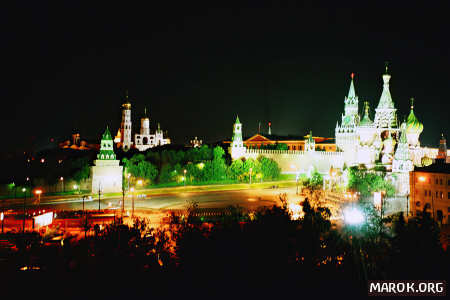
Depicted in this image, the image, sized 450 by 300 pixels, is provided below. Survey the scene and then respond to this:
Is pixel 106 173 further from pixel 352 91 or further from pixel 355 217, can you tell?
pixel 352 91

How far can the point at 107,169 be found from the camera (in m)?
41.8

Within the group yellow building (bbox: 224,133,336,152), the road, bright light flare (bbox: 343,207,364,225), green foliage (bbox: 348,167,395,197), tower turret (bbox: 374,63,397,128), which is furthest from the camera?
yellow building (bbox: 224,133,336,152)

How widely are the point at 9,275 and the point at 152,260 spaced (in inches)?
196

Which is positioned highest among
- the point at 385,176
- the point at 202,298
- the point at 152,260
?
the point at 385,176

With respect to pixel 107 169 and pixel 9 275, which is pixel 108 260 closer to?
pixel 9 275

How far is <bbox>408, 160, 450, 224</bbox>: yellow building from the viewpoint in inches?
1152

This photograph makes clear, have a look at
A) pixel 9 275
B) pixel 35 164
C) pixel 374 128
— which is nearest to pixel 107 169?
pixel 35 164

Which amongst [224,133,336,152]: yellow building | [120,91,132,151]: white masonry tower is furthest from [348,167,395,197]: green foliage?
[120,91,132,151]: white masonry tower

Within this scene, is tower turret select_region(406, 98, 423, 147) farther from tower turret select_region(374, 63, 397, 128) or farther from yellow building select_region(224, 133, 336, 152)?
yellow building select_region(224, 133, 336, 152)

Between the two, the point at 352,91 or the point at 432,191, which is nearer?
the point at 432,191

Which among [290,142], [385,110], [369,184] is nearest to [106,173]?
[369,184]

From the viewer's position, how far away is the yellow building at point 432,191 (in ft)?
96.0

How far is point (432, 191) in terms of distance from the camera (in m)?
30.4

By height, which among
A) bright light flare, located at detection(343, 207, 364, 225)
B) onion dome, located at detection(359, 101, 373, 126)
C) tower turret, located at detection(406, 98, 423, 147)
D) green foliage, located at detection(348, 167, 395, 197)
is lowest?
bright light flare, located at detection(343, 207, 364, 225)
